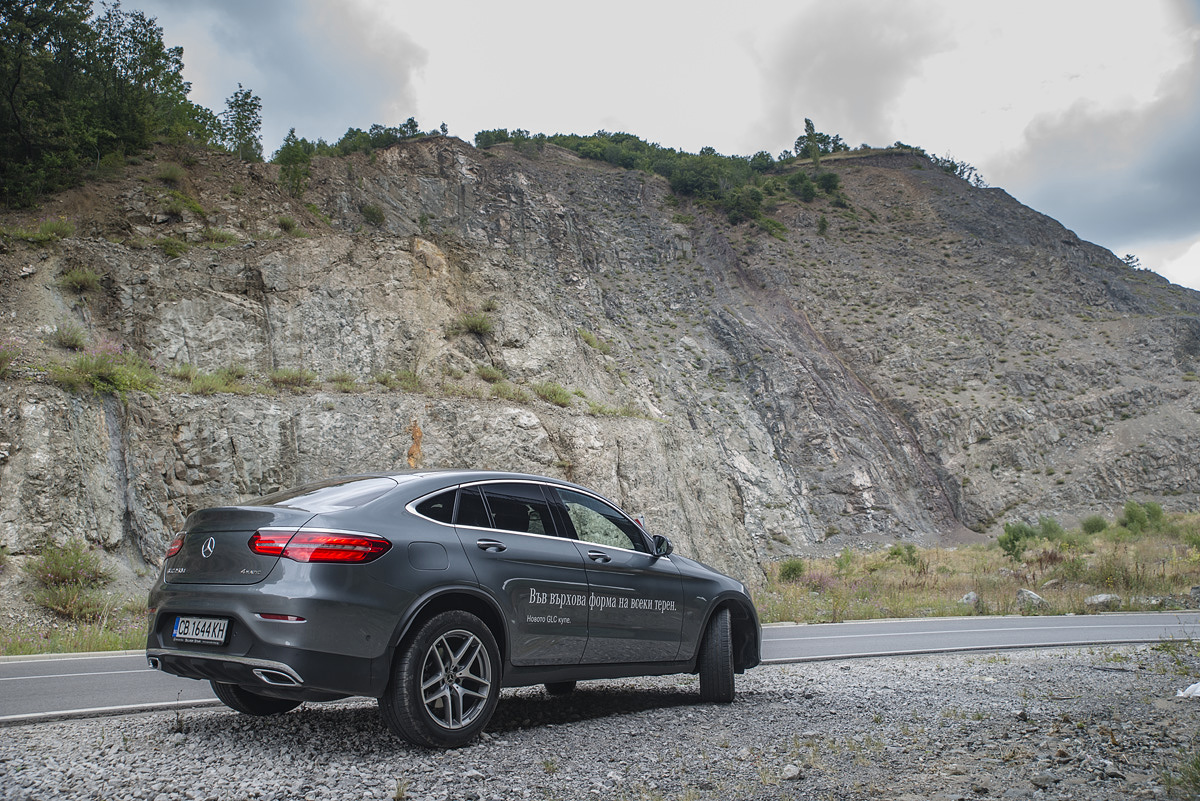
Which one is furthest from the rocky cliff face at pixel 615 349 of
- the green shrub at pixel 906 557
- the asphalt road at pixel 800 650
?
the asphalt road at pixel 800 650

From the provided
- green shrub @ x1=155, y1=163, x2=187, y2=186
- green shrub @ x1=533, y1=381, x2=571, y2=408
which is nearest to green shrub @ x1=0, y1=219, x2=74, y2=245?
green shrub @ x1=155, y1=163, x2=187, y2=186

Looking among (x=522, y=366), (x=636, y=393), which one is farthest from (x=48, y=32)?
(x=636, y=393)

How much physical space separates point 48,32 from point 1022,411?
5490 centimetres

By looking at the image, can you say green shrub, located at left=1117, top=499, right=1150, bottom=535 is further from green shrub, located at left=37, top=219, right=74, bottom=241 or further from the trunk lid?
green shrub, located at left=37, top=219, right=74, bottom=241

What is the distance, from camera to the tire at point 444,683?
4.20 meters

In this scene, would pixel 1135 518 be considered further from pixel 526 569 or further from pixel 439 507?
pixel 439 507

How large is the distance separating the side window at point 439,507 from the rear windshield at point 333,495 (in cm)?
25

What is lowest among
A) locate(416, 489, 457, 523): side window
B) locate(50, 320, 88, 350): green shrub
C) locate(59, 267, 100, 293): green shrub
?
locate(416, 489, 457, 523): side window

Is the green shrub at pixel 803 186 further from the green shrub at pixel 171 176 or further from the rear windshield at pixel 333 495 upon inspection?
the rear windshield at pixel 333 495

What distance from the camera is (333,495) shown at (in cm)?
468

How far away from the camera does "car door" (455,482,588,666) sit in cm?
482

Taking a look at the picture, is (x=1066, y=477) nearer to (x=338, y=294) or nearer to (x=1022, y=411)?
(x=1022, y=411)

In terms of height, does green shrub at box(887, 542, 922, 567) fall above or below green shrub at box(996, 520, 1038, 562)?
below

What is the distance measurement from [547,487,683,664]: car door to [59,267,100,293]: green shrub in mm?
20483
